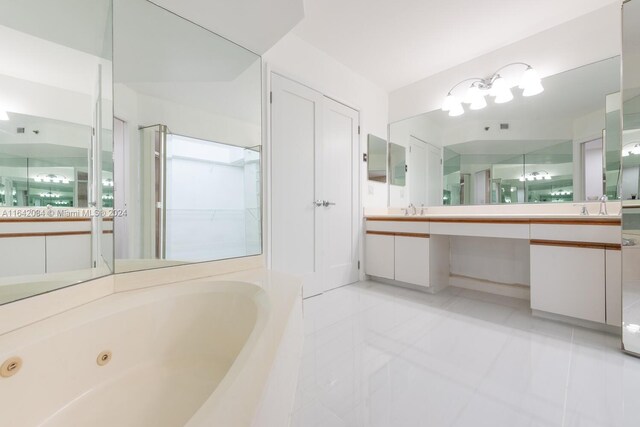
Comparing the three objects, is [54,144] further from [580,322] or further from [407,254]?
[580,322]

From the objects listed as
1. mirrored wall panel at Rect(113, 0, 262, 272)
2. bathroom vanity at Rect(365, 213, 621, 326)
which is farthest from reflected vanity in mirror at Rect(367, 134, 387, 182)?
mirrored wall panel at Rect(113, 0, 262, 272)

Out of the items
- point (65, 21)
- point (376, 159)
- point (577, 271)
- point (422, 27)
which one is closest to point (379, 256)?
point (376, 159)

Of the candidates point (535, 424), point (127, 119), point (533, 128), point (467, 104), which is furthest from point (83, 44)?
point (533, 128)

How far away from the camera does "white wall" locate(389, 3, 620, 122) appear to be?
1906 millimetres

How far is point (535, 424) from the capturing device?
0.95m

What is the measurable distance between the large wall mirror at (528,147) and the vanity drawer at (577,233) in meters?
0.28

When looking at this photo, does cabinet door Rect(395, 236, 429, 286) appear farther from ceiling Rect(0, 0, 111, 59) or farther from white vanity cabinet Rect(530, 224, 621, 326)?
ceiling Rect(0, 0, 111, 59)

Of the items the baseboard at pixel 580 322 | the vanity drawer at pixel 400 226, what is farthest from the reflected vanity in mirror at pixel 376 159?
the baseboard at pixel 580 322

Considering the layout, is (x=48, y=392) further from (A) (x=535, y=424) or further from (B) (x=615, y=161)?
(B) (x=615, y=161)

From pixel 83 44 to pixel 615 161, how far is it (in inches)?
123

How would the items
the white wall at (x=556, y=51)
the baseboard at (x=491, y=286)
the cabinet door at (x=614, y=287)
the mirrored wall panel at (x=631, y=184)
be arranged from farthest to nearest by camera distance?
the baseboard at (x=491, y=286) < the white wall at (x=556, y=51) < the cabinet door at (x=614, y=287) < the mirrored wall panel at (x=631, y=184)

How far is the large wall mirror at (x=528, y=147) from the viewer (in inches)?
76.1

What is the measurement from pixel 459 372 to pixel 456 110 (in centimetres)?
245

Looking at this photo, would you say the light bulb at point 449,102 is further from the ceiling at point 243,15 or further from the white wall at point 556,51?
the ceiling at point 243,15
